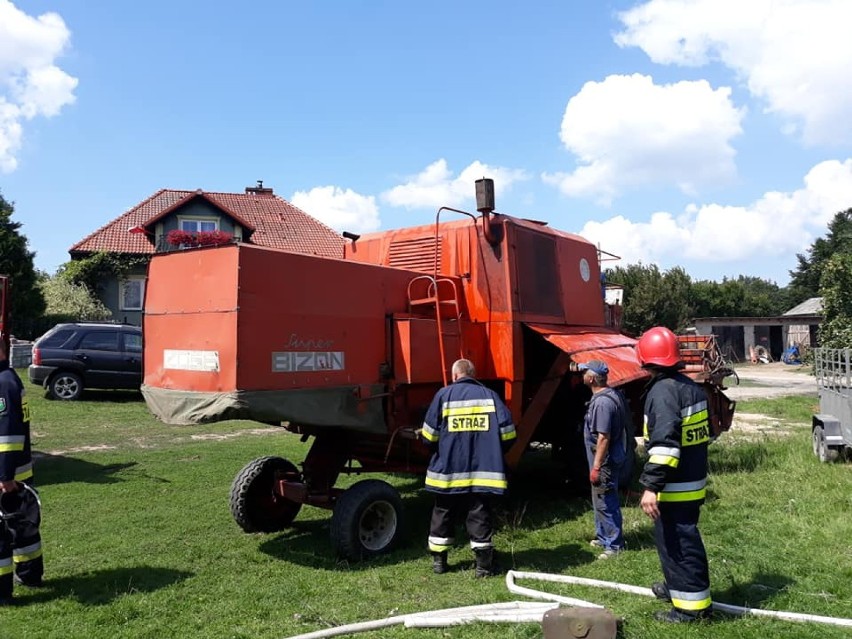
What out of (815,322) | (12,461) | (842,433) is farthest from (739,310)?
(12,461)

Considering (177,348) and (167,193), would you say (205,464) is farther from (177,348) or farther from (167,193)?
(167,193)

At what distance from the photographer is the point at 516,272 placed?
7246 millimetres

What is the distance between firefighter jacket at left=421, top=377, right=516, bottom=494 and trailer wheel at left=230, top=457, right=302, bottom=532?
5.83 feet

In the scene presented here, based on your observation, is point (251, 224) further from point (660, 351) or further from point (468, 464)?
point (660, 351)

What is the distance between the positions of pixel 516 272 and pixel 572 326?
143cm

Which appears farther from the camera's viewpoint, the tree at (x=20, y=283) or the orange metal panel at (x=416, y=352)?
the tree at (x=20, y=283)

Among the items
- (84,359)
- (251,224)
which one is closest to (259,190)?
(251,224)

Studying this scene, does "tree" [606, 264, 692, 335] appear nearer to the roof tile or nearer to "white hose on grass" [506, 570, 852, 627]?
the roof tile

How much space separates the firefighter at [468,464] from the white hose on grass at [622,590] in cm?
45

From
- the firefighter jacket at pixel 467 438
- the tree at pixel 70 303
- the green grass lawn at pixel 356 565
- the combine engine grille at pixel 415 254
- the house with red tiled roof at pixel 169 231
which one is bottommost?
the green grass lawn at pixel 356 565

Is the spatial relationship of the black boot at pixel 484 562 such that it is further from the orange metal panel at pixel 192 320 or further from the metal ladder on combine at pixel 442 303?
the orange metal panel at pixel 192 320

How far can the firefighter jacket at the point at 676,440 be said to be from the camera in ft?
13.6

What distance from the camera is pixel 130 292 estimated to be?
97.4 ft

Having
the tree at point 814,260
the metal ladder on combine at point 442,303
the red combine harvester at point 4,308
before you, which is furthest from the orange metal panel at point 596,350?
the tree at point 814,260
